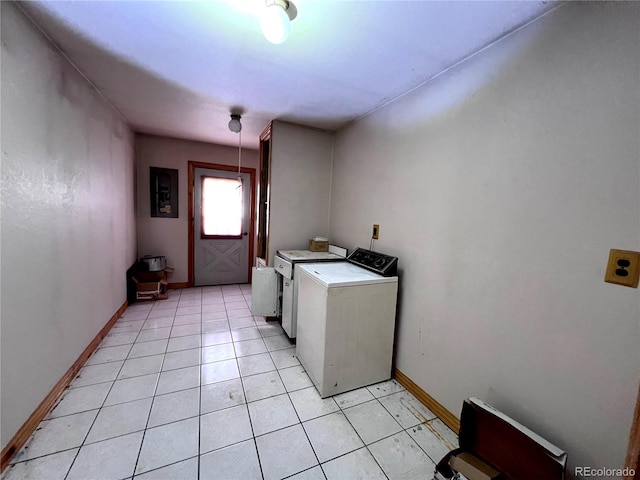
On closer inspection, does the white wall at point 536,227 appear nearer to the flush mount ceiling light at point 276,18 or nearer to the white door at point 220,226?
the flush mount ceiling light at point 276,18

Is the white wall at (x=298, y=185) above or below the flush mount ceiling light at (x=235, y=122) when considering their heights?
below

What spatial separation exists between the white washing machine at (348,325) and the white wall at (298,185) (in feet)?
3.24

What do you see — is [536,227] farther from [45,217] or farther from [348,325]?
[45,217]

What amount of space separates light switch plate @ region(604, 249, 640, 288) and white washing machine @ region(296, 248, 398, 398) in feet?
3.76

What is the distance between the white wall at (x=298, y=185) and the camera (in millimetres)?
2914

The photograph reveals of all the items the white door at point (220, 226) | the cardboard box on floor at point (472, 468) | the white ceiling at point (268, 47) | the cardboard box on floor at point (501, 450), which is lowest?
the cardboard box on floor at point (472, 468)

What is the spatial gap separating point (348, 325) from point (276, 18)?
1.84 metres

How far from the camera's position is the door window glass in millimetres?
4168

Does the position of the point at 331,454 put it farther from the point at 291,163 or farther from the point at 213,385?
the point at 291,163

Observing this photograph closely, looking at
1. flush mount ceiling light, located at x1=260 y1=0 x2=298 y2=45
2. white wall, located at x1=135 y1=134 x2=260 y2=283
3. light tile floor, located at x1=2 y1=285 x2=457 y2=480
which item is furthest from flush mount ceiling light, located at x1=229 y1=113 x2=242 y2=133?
light tile floor, located at x1=2 y1=285 x2=457 y2=480

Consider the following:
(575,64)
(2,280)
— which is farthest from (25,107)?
(575,64)

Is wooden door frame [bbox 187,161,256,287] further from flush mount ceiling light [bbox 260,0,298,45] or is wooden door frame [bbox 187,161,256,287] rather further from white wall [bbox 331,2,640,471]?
flush mount ceiling light [bbox 260,0,298,45]

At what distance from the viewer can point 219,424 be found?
156cm

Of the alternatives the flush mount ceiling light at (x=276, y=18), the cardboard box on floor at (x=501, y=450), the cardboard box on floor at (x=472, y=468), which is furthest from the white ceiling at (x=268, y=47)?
the cardboard box on floor at (x=472, y=468)
